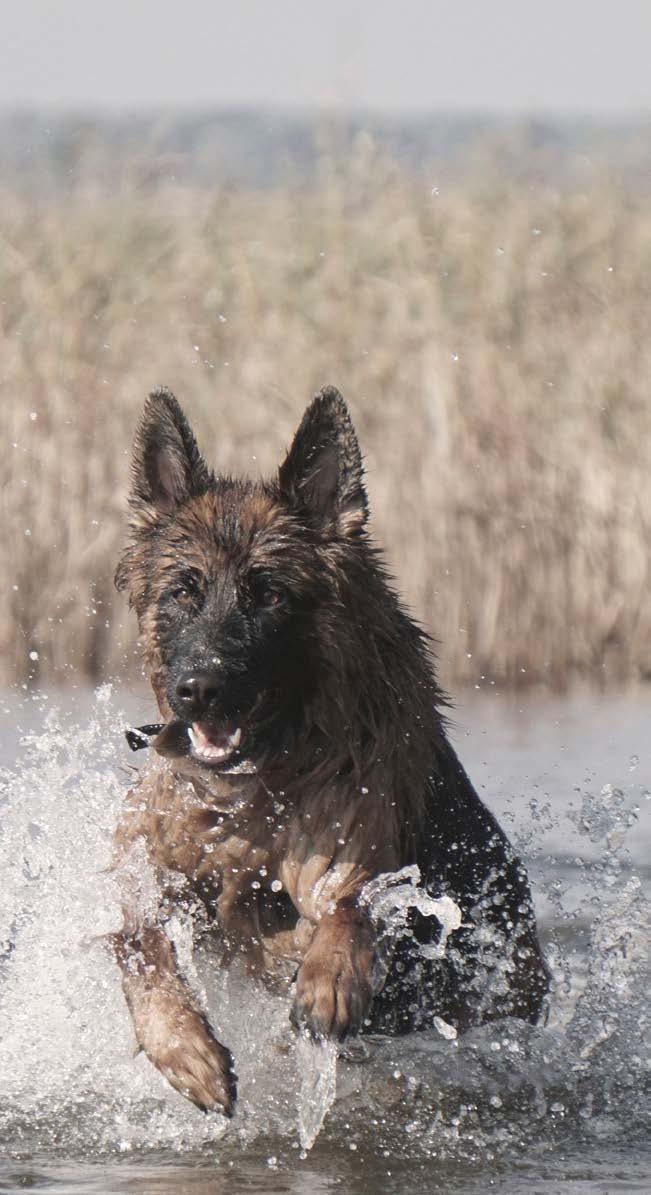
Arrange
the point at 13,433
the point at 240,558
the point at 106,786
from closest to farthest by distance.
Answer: the point at 240,558 < the point at 106,786 < the point at 13,433

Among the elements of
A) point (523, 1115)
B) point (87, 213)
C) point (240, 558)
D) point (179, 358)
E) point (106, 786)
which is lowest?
point (523, 1115)

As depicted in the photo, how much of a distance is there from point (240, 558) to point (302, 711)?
51 cm

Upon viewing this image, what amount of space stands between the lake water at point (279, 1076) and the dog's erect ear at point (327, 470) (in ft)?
3.61

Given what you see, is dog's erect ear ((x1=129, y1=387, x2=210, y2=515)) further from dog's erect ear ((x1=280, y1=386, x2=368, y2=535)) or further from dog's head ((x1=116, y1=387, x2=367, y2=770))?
dog's erect ear ((x1=280, y1=386, x2=368, y2=535))

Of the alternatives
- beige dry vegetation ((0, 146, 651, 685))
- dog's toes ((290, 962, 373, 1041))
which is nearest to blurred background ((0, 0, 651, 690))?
beige dry vegetation ((0, 146, 651, 685))

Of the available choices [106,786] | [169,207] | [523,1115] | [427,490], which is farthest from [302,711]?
[169,207]

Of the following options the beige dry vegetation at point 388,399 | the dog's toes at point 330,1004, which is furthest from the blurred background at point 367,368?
the dog's toes at point 330,1004

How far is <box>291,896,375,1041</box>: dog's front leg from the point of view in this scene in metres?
4.78

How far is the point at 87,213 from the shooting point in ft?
39.5

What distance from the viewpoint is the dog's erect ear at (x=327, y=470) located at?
5383mm

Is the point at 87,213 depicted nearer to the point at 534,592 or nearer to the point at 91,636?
the point at 91,636

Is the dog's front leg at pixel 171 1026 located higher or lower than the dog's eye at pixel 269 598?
lower

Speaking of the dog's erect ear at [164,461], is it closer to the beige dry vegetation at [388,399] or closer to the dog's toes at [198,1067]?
the dog's toes at [198,1067]

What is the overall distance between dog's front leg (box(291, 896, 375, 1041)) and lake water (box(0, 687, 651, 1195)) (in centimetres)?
17
